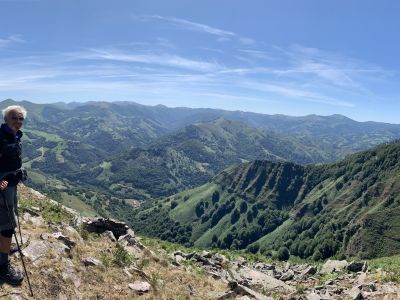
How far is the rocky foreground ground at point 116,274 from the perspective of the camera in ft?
53.6

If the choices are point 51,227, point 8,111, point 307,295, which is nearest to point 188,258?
point 307,295

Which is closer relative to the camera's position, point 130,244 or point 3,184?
point 3,184

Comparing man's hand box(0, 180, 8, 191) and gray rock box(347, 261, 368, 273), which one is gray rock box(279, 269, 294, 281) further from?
man's hand box(0, 180, 8, 191)

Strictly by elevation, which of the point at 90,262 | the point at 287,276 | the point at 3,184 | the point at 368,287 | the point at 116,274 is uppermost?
the point at 3,184

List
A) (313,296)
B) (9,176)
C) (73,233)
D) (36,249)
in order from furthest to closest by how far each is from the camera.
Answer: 1. (313,296)
2. (73,233)
3. (36,249)
4. (9,176)

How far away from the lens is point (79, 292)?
16219 mm

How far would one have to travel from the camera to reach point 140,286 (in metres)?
18.2

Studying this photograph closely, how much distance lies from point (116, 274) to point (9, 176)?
714 cm

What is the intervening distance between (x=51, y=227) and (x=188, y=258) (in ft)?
41.9

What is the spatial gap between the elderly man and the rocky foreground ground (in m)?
0.80

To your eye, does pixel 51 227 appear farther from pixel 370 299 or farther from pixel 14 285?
pixel 370 299

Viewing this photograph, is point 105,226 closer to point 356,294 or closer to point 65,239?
point 65,239

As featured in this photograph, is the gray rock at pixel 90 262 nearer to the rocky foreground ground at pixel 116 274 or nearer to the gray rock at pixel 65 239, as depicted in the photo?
the rocky foreground ground at pixel 116 274

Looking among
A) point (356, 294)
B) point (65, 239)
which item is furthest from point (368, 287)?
point (65, 239)
